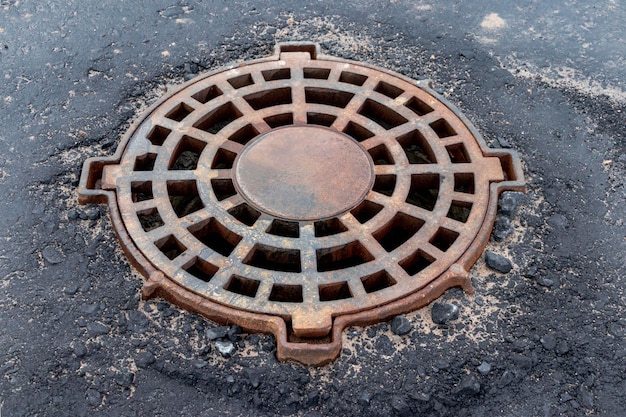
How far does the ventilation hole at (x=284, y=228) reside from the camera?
2.43 metres

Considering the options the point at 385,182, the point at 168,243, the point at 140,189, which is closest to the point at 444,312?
the point at 385,182

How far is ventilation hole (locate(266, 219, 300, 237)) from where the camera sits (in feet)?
7.97

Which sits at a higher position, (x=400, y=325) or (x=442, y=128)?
(x=442, y=128)

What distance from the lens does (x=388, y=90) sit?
9.81 feet

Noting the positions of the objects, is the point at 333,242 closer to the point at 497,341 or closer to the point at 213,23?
the point at 497,341

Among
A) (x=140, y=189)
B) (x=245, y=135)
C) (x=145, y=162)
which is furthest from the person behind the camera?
(x=245, y=135)

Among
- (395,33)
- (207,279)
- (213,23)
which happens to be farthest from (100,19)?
(207,279)

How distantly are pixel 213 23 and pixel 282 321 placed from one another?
78.4 inches

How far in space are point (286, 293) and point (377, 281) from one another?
Answer: 346mm

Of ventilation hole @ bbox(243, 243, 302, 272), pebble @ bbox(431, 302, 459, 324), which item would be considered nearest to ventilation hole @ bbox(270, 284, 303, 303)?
ventilation hole @ bbox(243, 243, 302, 272)

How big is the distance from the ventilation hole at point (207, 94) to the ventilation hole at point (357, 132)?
65 cm

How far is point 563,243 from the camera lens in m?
2.45

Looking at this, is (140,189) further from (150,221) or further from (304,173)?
(304,173)

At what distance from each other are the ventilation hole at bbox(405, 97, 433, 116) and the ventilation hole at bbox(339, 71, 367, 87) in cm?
26
